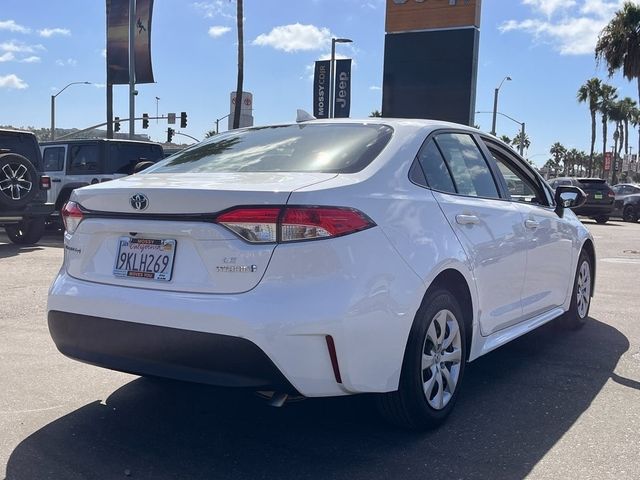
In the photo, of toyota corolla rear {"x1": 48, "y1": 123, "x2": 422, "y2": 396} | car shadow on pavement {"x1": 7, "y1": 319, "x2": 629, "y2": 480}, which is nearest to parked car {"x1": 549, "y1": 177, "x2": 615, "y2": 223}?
car shadow on pavement {"x1": 7, "y1": 319, "x2": 629, "y2": 480}

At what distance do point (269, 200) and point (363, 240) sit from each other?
0.46 m

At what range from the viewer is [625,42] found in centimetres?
3312

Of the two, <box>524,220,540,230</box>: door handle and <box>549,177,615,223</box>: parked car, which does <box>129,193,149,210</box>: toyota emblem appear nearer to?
<box>524,220,540,230</box>: door handle

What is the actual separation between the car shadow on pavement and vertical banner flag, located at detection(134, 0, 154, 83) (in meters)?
25.5

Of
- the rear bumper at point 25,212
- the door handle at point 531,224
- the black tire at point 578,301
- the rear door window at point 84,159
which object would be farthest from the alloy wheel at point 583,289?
the rear door window at point 84,159

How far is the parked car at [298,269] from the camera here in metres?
2.93

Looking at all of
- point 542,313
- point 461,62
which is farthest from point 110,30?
point 542,313

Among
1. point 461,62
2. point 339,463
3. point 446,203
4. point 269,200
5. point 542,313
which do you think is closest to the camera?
point 269,200

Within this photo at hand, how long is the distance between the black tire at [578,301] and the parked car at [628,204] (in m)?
21.2

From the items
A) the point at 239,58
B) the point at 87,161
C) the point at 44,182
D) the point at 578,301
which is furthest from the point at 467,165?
the point at 239,58

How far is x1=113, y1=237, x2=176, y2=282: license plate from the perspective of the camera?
3141 millimetres

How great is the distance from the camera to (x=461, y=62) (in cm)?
2200

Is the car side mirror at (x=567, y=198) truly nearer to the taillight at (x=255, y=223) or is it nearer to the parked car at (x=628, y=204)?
the taillight at (x=255, y=223)

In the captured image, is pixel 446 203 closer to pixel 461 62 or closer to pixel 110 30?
pixel 461 62
